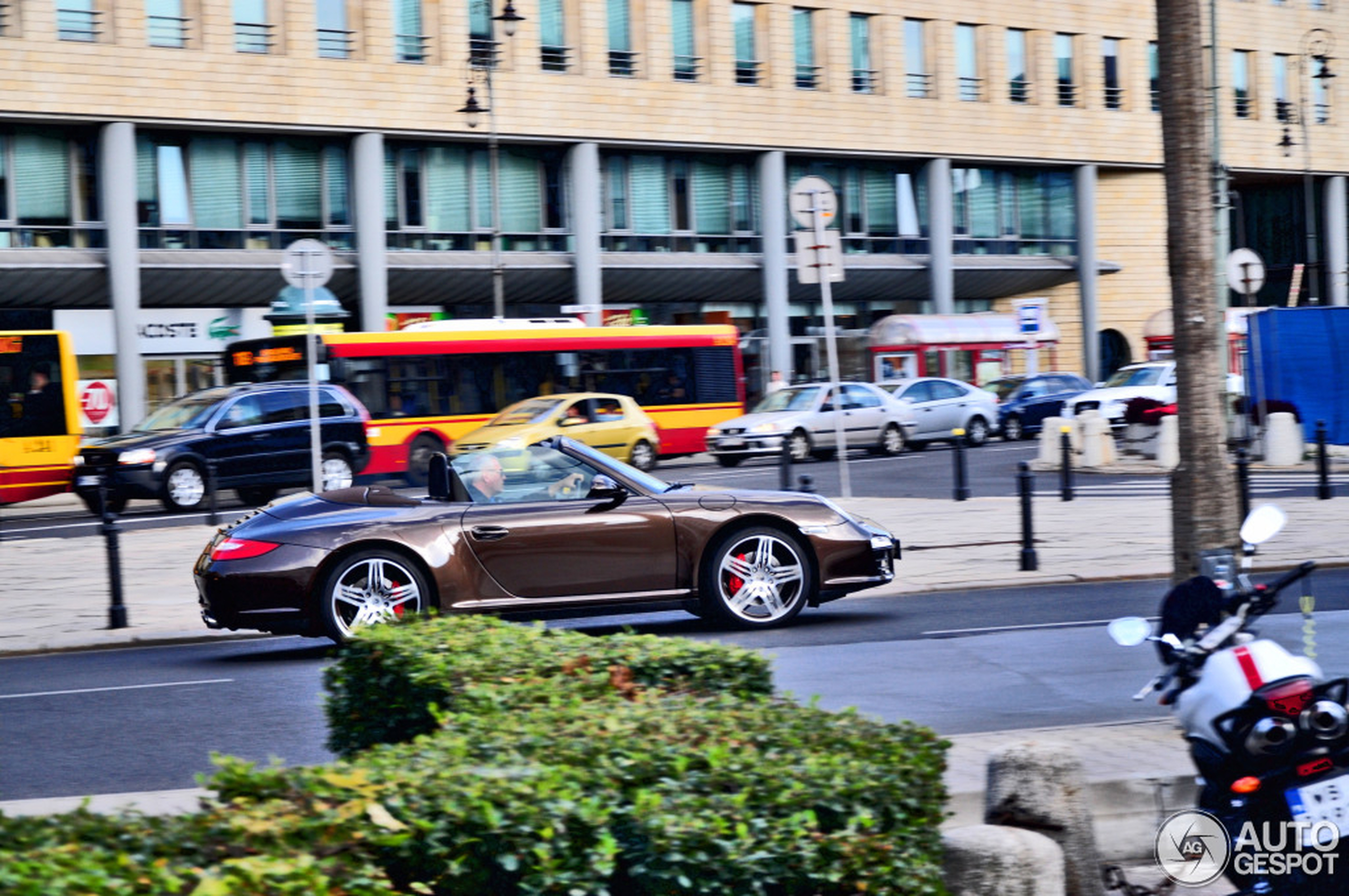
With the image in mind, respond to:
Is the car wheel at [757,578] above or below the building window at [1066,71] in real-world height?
below

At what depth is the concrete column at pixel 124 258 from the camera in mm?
36812

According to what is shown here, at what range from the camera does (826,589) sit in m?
10.9

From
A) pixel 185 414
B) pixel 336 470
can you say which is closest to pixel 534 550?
pixel 185 414

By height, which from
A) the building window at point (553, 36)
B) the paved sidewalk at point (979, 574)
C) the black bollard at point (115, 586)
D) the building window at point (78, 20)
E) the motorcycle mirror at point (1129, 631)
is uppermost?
the building window at point (553, 36)

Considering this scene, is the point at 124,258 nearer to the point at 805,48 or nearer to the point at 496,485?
the point at 805,48

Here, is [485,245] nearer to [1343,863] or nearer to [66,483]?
[66,483]

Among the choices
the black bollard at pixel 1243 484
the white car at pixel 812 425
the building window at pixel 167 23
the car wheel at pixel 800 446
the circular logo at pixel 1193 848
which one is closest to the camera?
the circular logo at pixel 1193 848

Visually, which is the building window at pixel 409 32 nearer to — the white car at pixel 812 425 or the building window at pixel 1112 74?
the white car at pixel 812 425

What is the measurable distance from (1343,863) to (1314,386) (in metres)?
24.6

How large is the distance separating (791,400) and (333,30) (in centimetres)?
1558

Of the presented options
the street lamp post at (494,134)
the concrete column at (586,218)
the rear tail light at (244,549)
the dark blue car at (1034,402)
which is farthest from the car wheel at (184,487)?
the concrete column at (586,218)

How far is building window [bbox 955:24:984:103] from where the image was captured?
51375 mm

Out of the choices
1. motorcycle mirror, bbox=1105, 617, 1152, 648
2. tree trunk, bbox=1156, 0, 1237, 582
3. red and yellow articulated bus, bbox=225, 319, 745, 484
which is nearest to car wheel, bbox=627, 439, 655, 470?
red and yellow articulated bus, bbox=225, 319, 745, 484

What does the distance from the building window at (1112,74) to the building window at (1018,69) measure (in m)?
3.33
